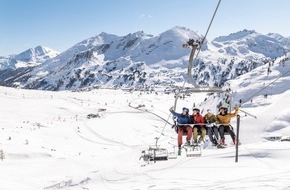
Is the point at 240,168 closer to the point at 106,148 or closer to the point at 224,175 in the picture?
the point at 224,175

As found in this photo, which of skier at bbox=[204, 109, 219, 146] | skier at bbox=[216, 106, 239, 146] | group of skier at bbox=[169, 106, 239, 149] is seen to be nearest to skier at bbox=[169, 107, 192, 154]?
group of skier at bbox=[169, 106, 239, 149]

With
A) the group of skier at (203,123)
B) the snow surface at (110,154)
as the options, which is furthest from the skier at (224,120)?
the snow surface at (110,154)

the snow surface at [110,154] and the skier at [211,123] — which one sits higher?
the skier at [211,123]

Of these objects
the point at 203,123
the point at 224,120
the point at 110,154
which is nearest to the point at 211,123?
the point at 203,123

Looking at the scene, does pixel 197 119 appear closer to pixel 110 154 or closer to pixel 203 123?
pixel 203 123

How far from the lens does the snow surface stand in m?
18.4

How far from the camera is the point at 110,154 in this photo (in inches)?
2090

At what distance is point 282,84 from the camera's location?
587 feet

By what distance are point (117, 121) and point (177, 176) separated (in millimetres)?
71762

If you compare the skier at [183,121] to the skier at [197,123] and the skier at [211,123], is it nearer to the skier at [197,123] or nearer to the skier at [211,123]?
the skier at [197,123]

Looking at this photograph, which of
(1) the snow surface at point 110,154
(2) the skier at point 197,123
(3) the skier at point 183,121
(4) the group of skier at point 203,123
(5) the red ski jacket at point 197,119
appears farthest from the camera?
(5) the red ski jacket at point 197,119

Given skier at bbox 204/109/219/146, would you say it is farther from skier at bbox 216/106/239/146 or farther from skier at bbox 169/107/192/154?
skier at bbox 169/107/192/154

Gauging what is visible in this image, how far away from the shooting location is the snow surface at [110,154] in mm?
18438

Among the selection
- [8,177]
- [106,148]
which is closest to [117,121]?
[106,148]
